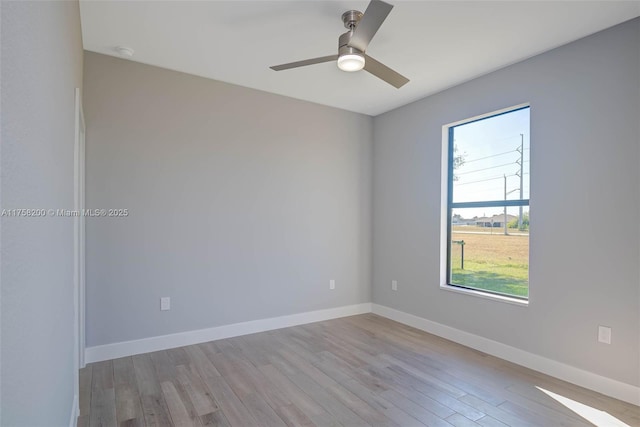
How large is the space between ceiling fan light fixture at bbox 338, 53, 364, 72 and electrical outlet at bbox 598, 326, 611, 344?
2.62m

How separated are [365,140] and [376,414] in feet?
11.3

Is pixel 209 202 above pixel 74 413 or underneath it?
above

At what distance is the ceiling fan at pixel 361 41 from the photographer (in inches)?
76.0

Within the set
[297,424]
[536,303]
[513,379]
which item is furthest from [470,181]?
[297,424]

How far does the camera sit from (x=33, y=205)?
3.14 feet

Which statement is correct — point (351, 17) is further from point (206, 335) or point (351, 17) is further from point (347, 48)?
point (206, 335)

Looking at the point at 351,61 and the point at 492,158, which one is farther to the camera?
the point at 492,158

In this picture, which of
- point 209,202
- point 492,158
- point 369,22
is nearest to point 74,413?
point 209,202

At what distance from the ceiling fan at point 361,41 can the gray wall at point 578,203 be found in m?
1.36

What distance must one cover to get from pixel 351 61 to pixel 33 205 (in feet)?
6.43

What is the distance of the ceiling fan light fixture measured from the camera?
227 cm

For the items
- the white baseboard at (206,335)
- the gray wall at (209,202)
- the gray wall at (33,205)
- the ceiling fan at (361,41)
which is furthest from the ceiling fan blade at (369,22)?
the white baseboard at (206,335)

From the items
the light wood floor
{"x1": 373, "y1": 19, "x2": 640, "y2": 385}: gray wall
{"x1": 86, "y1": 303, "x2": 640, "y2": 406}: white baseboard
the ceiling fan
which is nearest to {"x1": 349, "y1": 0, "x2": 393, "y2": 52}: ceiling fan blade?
the ceiling fan

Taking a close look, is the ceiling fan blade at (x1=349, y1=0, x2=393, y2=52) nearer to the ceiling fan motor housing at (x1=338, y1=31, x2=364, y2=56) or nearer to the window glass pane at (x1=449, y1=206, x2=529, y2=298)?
the ceiling fan motor housing at (x1=338, y1=31, x2=364, y2=56)
